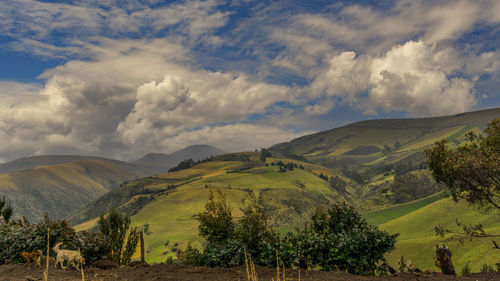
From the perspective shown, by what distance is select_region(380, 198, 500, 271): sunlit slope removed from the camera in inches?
1253

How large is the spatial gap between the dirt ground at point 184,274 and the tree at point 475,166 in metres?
6.69

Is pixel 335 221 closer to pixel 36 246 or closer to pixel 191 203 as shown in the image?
pixel 36 246

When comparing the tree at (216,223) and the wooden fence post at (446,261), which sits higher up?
the tree at (216,223)

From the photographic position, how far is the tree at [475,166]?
16375 millimetres

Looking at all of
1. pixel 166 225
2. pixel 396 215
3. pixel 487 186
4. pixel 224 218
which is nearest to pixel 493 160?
pixel 487 186

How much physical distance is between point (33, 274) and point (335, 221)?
41.2ft

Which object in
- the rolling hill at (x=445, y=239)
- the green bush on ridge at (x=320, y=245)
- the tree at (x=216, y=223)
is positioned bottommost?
the rolling hill at (x=445, y=239)

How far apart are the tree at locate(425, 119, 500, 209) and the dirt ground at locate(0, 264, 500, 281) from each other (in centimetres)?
669

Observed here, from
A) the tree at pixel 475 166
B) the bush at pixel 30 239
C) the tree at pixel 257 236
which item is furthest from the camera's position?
the tree at pixel 475 166

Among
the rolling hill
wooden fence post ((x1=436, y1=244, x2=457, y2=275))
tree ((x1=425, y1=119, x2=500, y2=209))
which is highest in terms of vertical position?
tree ((x1=425, y1=119, x2=500, y2=209))

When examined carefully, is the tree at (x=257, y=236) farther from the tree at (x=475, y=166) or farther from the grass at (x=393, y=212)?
the grass at (x=393, y=212)

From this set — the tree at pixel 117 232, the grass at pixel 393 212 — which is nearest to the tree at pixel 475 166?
the tree at pixel 117 232

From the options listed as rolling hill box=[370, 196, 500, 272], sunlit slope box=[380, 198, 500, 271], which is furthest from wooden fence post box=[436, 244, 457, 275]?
rolling hill box=[370, 196, 500, 272]

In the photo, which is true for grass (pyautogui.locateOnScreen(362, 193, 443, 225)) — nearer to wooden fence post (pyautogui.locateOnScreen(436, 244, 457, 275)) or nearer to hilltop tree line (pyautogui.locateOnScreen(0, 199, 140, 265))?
wooden fence post (pyautogui.locateOnScreen(436, 244, 457, 275))
